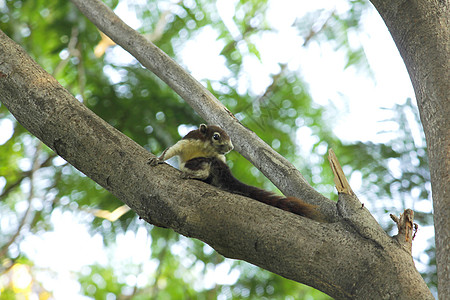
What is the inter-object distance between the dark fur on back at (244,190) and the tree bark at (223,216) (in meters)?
0.22

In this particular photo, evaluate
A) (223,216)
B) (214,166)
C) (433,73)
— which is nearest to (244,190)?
(214,166)

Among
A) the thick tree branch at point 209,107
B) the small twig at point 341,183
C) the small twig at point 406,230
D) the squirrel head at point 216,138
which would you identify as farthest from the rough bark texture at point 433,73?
the squirrel head at point 216,138

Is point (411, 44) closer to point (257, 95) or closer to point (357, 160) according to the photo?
point (357, 160)

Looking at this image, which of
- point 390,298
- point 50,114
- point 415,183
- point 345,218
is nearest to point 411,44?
point 345,218

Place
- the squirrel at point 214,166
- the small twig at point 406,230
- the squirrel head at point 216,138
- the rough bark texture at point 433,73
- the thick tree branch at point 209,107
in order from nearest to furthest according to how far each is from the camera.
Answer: the rough bark texture at point 433,73
the small twig at point 406,230
the squirrel at point 214,166
the thick tree branch at point 209,107
the squirrel head at point 216,138

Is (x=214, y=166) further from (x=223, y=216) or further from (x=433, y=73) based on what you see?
(x=433, y=73)

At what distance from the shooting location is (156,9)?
7891 millimetres

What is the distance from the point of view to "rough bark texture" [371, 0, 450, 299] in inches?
Result: 78.0

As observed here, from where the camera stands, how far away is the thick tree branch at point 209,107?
9.48 ft

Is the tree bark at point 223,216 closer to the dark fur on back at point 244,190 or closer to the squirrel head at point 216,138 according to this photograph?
the dark fur on back at point 244,190

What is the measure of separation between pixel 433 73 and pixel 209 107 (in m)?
1.70

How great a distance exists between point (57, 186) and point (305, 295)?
4.66 m

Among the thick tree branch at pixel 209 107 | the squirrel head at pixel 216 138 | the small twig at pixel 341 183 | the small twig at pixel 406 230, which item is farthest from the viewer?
the squirrel head at pixel 216 138

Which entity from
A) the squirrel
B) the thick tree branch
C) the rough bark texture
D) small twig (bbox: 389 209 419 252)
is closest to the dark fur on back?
the squirrel
